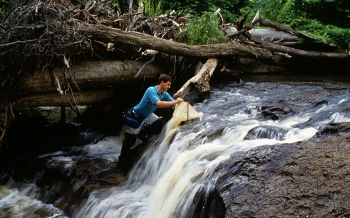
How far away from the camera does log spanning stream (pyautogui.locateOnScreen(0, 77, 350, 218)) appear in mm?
5270

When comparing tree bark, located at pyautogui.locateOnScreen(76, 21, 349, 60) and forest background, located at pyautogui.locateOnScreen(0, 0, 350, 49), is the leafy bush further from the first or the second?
tree bark, located at pyautogui.locateOnScreen(76, 21, 349, 60)

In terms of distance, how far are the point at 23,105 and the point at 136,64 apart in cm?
267

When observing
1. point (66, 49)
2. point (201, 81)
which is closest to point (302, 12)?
point (201, 81)

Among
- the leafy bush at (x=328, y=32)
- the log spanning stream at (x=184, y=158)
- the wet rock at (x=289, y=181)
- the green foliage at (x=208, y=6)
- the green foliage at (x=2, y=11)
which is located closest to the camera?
the wet rock at (x=289, y=181)

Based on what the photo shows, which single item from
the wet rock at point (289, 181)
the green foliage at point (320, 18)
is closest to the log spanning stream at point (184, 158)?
the wet rock at point (289, 181)

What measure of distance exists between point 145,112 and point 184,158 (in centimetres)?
163

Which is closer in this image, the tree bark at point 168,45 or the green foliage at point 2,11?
the green foliage at point 2,11

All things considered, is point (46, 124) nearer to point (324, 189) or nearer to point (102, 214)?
point (102, 214)

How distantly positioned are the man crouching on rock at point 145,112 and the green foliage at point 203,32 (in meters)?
3.23

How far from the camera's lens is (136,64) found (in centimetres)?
877

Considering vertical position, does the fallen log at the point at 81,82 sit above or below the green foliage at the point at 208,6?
below

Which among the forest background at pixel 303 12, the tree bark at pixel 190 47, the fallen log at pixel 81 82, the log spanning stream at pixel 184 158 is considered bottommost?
the log spanning stream at pixel 184 158

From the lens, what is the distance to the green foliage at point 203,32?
9.72m

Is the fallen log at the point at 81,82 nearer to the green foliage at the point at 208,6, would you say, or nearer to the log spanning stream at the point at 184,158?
the log spanning stream at the point at 184,158
